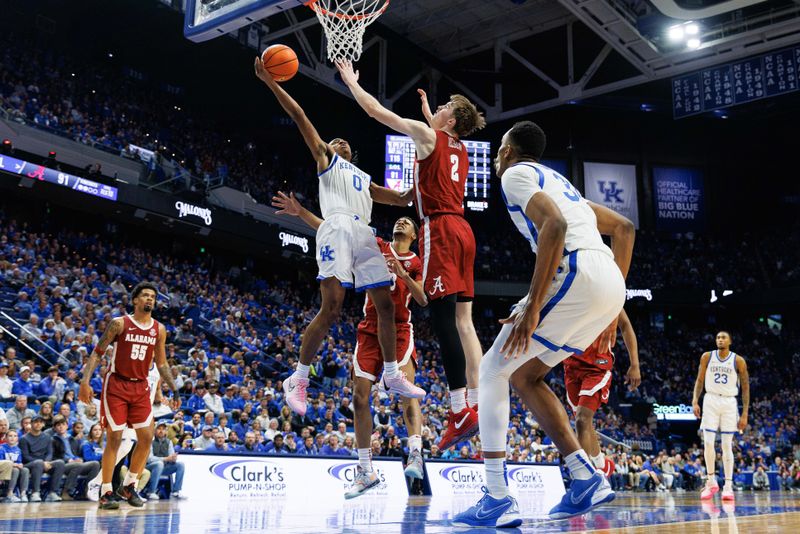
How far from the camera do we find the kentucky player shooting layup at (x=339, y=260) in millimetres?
5805

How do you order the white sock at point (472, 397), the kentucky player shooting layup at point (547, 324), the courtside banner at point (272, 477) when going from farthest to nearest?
1. the courtside banner at point (272, 477)
2. the white sock at point (472, 397)
3. the kentucky player shooting layup at point (547, 324)

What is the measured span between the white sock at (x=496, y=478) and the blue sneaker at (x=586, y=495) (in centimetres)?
38

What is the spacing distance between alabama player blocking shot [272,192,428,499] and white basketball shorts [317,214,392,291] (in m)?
0.22

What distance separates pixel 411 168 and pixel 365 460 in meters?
21.8

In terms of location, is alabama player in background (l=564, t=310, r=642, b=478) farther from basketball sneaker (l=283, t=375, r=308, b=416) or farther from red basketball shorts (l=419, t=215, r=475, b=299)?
basketball sneaker (l=283, t=375, r=308, b=416)

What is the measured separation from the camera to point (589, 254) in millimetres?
3871

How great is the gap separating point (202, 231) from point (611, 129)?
2057cm

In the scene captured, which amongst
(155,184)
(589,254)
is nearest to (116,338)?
(589,254)

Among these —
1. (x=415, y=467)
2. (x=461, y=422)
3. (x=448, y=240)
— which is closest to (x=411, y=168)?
(x=415, y=467)

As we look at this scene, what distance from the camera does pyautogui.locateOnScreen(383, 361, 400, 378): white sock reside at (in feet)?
19.1

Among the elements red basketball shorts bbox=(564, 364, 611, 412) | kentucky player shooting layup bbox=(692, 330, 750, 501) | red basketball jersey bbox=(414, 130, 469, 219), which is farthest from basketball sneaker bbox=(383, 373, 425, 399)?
kentucky player shooting layup bbox=(692, 330, 750, 501)

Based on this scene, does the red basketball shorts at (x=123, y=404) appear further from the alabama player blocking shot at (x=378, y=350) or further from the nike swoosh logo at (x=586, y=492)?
the nike swoosh logo at (x=586, y=492)

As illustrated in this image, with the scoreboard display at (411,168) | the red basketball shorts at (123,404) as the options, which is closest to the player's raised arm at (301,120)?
the red basketball shorts at (123,404)

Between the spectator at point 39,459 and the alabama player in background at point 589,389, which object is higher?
the alabama player in background at point 589,389
